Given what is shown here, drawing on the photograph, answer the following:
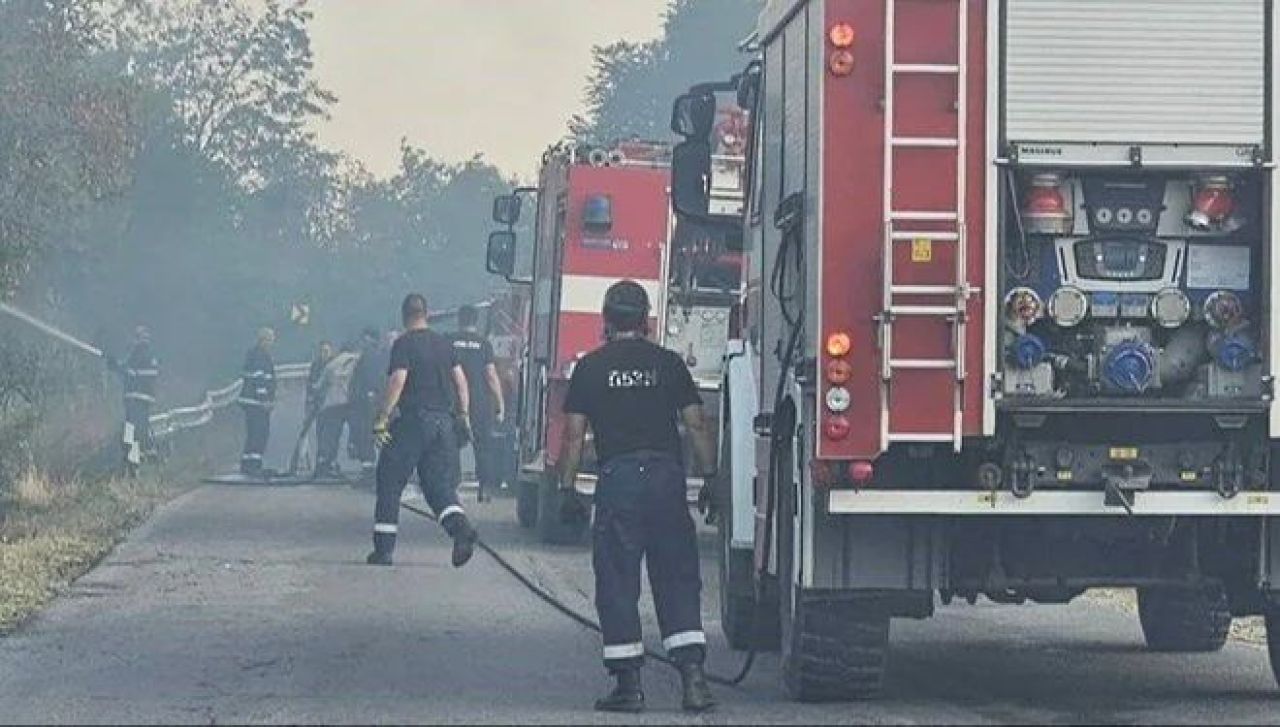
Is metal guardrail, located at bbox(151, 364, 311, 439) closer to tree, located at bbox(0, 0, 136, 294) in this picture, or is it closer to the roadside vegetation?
the roadside vegetation

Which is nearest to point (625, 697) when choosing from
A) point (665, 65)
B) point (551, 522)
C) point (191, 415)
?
point (551, 522)

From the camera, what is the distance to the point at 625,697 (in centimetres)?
1155

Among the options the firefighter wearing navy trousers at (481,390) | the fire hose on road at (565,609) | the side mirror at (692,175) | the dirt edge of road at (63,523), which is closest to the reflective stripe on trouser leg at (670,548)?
the fire hose on road at (565,609)

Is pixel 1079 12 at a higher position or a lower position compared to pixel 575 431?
higher

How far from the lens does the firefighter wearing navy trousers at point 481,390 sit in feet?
87.2

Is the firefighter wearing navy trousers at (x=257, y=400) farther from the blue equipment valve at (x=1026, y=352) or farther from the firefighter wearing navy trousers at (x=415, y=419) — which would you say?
the blue equipment valve at (x=1026, y=352)

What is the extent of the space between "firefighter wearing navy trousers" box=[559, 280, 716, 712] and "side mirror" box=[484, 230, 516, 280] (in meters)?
12.0

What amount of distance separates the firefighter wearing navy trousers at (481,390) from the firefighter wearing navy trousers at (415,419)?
6.53m

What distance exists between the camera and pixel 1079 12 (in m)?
11.2

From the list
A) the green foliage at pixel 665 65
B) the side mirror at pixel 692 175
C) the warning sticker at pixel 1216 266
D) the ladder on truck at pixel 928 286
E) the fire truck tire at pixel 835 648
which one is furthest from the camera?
the green foliage at pixel 665 65

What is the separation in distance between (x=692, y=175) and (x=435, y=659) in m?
2.71

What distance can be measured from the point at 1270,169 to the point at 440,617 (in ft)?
20.2

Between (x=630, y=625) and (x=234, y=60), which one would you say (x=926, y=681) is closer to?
(x=630, y=625)

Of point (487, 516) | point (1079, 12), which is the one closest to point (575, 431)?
point (1079, 12)
